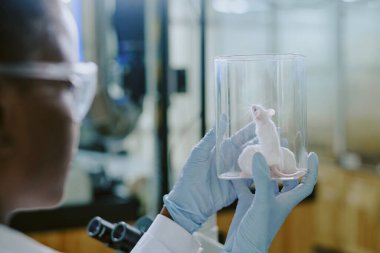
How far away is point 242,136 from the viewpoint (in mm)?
1336

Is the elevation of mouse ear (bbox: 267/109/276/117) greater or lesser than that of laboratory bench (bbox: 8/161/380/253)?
greater

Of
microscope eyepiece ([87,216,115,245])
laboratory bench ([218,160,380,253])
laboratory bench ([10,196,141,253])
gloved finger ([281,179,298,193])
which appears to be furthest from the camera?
laboratory bench ([218,160,380,253])

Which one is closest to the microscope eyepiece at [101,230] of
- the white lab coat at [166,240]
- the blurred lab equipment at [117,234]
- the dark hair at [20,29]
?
the blurred lab equipment at [117,234]

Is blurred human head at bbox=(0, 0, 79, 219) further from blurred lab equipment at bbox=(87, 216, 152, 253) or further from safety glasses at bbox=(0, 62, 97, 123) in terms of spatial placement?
blurred lab equipment at bbox=(87, 216, 152, 253)

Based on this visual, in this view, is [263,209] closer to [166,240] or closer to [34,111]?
[166,240]

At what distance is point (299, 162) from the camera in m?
1.29

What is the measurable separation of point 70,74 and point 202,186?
0.46 metres

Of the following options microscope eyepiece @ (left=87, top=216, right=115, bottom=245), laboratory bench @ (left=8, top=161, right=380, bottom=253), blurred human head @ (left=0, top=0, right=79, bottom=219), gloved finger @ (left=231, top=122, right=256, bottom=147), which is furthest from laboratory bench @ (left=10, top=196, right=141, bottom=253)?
blurred human head @ (left=0, top=0, right=79, bottom=219)

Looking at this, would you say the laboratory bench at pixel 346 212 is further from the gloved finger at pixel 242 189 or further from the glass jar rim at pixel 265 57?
the glass jar rim at pixel 265 57

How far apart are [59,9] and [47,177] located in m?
0.28

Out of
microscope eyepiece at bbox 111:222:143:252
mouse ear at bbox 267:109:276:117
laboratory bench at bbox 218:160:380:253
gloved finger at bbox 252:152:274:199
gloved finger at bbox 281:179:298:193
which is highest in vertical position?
mouse ear at bbox 267:109:276:117

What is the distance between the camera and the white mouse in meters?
1.21

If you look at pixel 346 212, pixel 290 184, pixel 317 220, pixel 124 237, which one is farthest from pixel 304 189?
pixel 317 220

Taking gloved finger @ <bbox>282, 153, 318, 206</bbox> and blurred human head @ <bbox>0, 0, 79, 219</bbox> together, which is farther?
gloved finger @ <bbox>282, 153, 318, 206</bbox>
